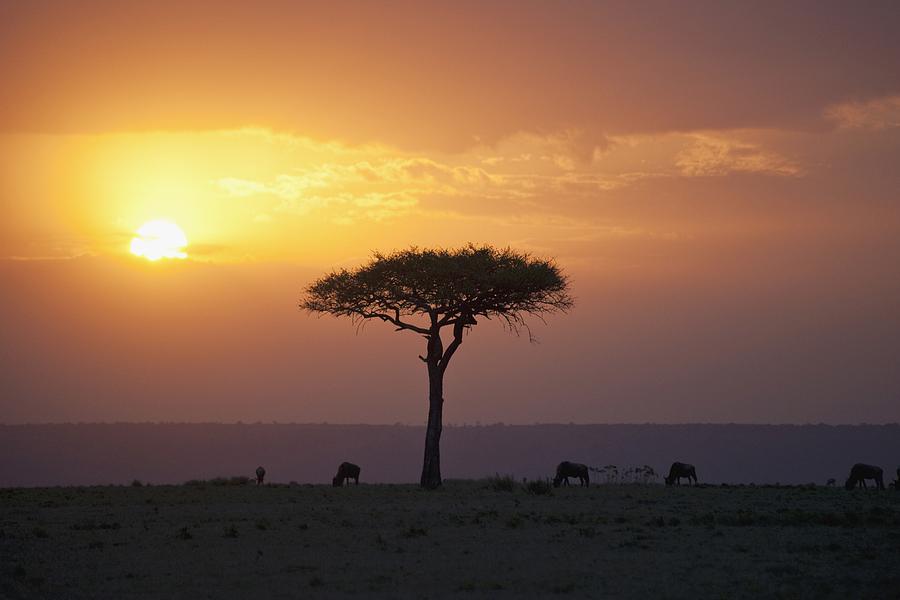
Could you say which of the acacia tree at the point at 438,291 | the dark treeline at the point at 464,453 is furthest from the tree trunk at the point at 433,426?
the dark treeline at the point at 464,453

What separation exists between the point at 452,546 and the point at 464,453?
14399cm

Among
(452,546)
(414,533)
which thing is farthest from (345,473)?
(452,546)

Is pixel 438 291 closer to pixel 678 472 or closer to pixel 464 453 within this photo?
pixel 678 472

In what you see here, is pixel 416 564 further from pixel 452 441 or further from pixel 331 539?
pixel 452 441

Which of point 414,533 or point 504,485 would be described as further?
point 504,485

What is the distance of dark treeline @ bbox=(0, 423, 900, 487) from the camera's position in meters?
137

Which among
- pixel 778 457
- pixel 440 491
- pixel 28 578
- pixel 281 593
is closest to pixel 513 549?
pixel 281 593

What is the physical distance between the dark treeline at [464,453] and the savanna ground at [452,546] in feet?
285

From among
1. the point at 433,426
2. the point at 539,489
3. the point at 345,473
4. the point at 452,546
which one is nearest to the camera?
the point at 452,546

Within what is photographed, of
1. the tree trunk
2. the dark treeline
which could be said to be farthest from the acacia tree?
the dark treeline

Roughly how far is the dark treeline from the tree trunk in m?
74.9

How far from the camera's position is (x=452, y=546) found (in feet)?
82.9

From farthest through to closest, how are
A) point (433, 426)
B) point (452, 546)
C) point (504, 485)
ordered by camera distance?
1. point (433, 426)
2. point (504, 485)
3. point (452, 546)

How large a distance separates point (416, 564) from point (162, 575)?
17.8 ft
